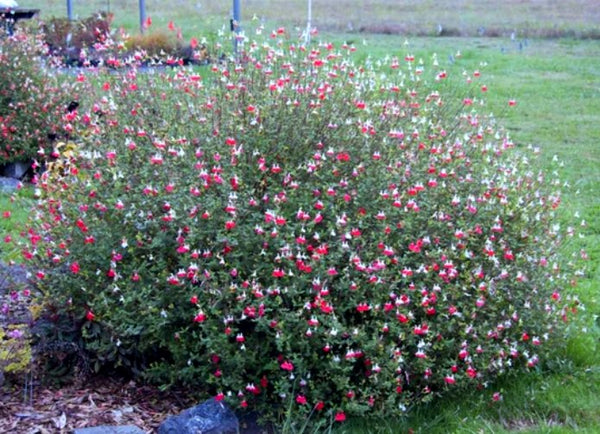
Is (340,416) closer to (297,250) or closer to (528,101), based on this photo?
(297,250)

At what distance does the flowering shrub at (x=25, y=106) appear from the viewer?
28.3 ft

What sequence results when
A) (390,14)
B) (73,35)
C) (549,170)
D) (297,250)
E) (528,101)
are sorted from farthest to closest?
(390,14)
(73,35)
(528,101)
(549,170)
(297,250)

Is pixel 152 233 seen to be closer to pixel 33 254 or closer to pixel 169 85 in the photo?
pixel 33 254

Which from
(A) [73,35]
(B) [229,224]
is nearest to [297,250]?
(B) [229,224]

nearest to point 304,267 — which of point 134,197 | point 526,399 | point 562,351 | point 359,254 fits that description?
point 359,254

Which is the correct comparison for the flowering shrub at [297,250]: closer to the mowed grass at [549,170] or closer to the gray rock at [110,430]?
the mowed grass at [549,170]

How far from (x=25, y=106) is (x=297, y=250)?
18.9 feet

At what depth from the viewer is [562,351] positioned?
4734mm

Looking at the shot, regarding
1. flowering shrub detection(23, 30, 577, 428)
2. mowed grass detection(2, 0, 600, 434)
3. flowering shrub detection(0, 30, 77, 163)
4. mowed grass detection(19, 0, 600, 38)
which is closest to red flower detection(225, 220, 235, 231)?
flowering shrub detection(23, 30, 577, 428)

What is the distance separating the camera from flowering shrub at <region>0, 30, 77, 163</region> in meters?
8.62

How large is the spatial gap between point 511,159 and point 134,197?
2309mm

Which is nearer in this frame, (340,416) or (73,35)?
(340,416)

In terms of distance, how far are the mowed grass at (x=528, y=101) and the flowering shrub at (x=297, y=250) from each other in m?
0.18

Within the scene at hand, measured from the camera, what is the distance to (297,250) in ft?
12.7
